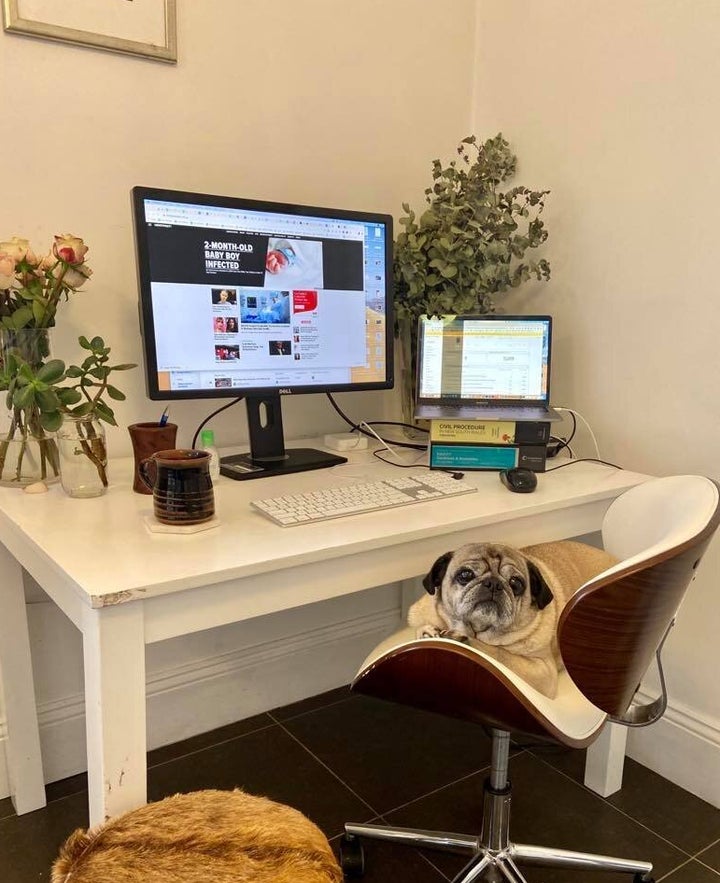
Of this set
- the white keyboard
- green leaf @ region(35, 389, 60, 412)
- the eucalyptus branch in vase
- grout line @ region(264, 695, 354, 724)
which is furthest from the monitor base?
grout line @ region(264, 695, 354, 724)

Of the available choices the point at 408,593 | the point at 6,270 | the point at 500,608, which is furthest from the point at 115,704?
the point at 408,593

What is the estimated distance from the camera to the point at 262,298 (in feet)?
4.96

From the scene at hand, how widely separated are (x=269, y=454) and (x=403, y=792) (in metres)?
0.84

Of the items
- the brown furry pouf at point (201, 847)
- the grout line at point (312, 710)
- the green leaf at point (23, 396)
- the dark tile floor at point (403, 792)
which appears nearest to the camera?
the brown furry pouf at point (201, 847)

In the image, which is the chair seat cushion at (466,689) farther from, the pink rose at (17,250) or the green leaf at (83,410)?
the pink rose at (17,250)

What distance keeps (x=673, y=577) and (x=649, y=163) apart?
110 cm

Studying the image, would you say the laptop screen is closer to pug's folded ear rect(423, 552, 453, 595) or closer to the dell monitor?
the dell monitor

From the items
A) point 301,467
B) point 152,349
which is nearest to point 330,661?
point 301,467

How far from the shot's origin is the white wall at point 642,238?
156 centimetres

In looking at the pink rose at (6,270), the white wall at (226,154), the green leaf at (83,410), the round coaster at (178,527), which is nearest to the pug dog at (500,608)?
the round coaster at (178,527)

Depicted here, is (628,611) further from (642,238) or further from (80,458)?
(642,238)

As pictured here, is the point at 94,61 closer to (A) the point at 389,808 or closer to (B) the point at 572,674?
(B) the point at 572,674

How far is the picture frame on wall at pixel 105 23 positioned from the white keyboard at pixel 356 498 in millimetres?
1017

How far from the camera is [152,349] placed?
139 centimetres
